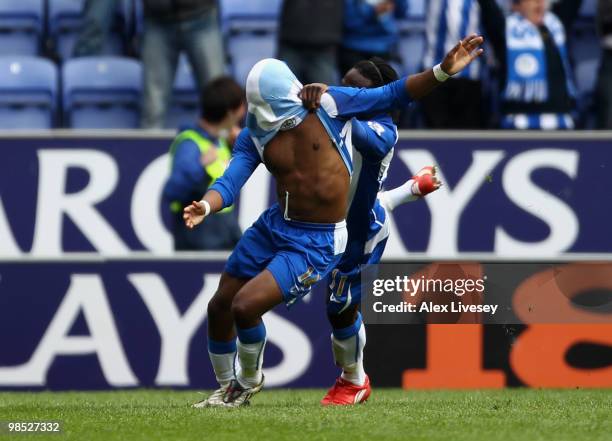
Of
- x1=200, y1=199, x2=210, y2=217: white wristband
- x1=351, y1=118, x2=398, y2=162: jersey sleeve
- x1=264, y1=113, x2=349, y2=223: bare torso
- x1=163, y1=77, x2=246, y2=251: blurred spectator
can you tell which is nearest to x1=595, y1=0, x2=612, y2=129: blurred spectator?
x1=163, y1=77, x2=246, y2=251: blurred spectator

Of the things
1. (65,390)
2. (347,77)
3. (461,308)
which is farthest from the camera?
(65,390)

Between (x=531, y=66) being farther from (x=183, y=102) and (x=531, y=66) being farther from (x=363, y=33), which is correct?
(x=183, y=102)

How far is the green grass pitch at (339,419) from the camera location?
705cm

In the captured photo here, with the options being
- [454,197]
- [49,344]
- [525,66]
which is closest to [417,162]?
[454,197]

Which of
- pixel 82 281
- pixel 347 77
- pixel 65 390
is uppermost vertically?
pixel 347 77

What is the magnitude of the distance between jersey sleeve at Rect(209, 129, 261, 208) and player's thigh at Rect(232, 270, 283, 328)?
1.51 feet

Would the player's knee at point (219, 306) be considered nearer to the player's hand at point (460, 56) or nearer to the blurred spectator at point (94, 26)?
the player's hand at point (460, 56)

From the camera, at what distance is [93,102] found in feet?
41.9

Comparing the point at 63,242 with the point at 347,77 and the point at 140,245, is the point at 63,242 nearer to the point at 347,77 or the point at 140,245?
the point at 140,245

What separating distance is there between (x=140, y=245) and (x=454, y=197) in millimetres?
2433

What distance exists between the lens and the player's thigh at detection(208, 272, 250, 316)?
8133 mm

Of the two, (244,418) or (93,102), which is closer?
(244,418)

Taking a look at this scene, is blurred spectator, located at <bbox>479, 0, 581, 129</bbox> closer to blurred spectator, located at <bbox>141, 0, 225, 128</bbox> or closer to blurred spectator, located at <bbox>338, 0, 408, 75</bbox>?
blurred spectator, located at <bbox>338, 0, 408, 75</bbox>

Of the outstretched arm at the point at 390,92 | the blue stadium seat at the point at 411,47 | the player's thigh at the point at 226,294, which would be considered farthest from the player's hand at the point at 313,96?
the blue stadium seat at the point at 411,47
